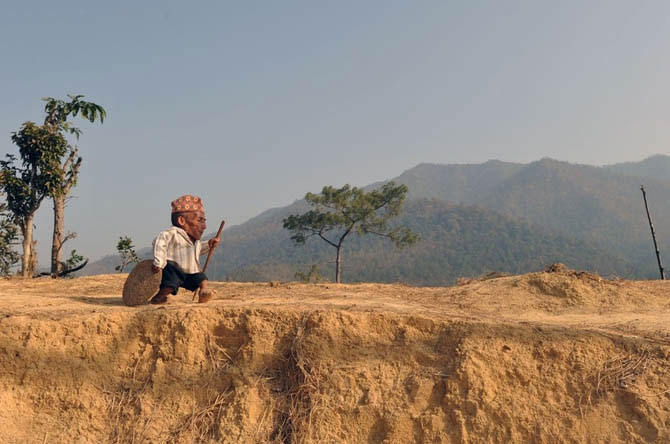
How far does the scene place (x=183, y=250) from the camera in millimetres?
6805

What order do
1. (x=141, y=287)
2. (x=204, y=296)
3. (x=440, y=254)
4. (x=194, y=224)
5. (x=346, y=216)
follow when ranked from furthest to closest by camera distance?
(x=440, y=254) < (x=346, y=216) < (x=194, y=224) < (x=204, y=296) < (x=141, y=287)

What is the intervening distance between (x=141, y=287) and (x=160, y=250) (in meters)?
0.60

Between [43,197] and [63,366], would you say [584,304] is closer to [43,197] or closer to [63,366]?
[63,366]

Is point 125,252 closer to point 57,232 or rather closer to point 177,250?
point 57,232

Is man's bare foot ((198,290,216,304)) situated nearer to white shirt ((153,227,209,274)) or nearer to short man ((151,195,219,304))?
short man ((151,195,219,304))

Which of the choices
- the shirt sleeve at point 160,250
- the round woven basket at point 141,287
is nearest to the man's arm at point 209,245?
the shirt sleeve at point 160,250

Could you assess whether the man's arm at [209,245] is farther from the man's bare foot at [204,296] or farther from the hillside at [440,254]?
the hillside at [440,254]

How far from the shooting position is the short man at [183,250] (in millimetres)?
6609

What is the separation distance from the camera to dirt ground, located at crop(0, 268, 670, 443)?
4590 millimetres

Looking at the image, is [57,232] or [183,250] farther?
[57,232]

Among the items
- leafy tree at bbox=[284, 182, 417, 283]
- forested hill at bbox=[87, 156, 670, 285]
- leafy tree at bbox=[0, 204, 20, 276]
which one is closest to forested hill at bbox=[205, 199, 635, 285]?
forested hill at bbox=[87, 156, 670, 285]

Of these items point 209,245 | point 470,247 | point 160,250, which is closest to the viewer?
point 160,250

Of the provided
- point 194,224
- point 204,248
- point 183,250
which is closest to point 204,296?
point 183,250

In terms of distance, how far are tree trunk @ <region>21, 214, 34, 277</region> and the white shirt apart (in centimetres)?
881
